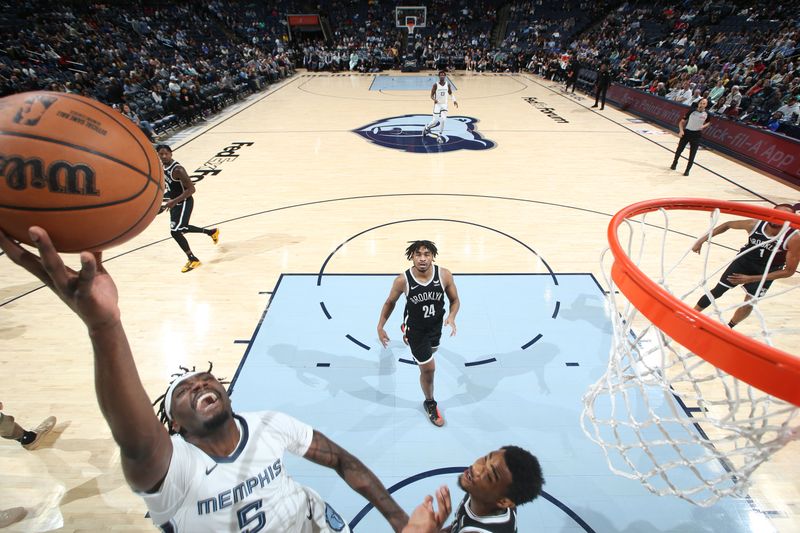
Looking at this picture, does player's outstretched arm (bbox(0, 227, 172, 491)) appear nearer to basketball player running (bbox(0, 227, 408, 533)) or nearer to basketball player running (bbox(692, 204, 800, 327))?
basketball player running (bbox(0, 227, 408, 533))

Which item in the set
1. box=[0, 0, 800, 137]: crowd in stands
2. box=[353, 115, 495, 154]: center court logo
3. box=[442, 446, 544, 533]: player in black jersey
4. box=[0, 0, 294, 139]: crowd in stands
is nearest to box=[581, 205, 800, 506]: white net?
box=[442, 446, 544, 533]: player in black jersey

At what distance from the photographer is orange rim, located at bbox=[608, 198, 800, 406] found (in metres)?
1.64

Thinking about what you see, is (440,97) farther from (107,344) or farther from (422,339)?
(107,344)

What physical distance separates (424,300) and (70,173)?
94.1 inches

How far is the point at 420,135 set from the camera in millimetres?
12133

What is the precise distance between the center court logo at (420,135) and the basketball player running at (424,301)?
7.72m

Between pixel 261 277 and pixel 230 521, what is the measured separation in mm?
4359

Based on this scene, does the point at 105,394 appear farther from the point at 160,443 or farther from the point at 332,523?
the point at 332,523

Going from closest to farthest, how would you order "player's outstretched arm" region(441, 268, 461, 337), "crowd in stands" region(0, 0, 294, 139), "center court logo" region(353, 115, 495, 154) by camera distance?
"player's outstretched arm" region(441, 268, 461, 337) → "center court logo" region(353, 115, 495, 154) → "crowd in stands" region(0, 0, 294, 139)

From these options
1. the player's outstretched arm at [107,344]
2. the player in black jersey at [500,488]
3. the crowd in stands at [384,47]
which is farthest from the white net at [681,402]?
the crowd in stands at [384,47]

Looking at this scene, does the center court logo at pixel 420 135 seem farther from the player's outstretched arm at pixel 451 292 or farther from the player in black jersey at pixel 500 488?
the player in black jersey at pixel 500 488

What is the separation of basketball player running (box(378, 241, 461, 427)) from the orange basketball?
77.1 inches

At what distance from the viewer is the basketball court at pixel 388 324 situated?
322cm

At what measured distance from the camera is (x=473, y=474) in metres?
1.82
